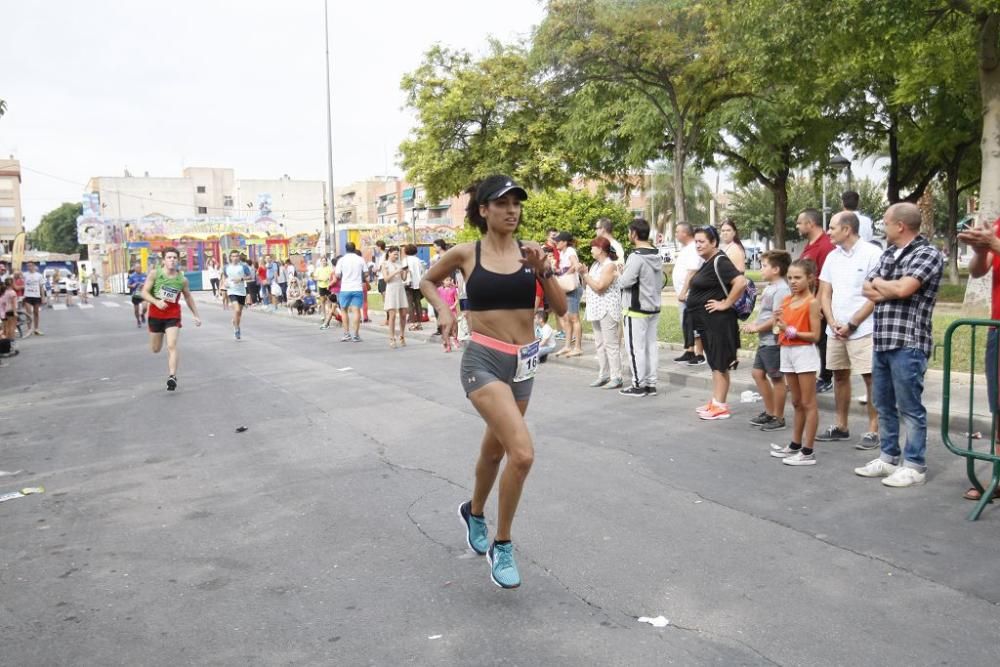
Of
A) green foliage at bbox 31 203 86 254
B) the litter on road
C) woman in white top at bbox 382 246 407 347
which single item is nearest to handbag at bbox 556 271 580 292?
woman in white top at bbox 382 246 407 347

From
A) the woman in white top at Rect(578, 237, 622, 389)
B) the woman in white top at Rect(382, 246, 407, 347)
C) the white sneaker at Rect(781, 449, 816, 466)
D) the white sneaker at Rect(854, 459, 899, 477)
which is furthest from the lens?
the woman in white top at Rect(382, 246, 407, 347)

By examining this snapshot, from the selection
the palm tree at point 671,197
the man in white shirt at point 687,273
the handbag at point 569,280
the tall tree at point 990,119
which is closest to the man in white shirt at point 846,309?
the man in white shirt at point 687,273

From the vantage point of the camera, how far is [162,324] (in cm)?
1121

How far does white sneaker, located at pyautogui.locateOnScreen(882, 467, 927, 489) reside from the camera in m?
5.61

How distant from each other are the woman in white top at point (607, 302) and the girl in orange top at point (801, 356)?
3.40 meters

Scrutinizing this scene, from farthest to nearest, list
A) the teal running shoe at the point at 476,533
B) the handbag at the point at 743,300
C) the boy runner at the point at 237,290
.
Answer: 1. the boy runner at the point at 237,290
2. the handbag at the point at 743,300
3. the teal running shoe at the point at 476,533

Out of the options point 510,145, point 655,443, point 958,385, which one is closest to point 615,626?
point 655,443

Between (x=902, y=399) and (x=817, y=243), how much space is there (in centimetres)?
316

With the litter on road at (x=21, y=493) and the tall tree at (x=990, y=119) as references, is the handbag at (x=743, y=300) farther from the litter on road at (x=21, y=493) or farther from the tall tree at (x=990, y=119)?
the tall tree at (x=990, y=119)

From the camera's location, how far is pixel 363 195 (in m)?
112

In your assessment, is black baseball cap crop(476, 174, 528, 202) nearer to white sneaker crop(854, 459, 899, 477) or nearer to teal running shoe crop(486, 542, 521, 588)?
teal running shoe crop(486, 542, 521, 588)

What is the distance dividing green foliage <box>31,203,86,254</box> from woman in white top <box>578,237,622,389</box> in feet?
380

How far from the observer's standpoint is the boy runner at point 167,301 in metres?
10.8

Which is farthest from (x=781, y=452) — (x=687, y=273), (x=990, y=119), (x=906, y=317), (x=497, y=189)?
(x=990, y=119)
